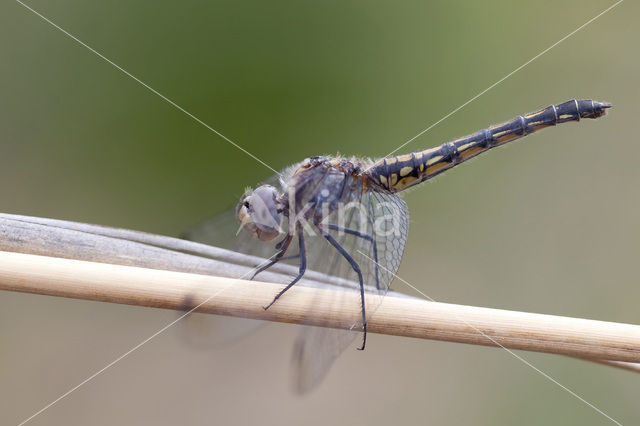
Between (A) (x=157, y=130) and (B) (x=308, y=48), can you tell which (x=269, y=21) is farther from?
(A) (x=157, y=130)

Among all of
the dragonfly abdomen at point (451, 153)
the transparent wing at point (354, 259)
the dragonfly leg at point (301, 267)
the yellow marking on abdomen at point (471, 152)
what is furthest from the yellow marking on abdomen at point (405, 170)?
the dragonfly leg at point (301, 267)

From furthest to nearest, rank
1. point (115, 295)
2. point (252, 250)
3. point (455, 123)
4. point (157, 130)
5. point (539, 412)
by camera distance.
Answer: point (455, 123), point (157, 130), point (539, 412), point (252, 250), point (115, 295)

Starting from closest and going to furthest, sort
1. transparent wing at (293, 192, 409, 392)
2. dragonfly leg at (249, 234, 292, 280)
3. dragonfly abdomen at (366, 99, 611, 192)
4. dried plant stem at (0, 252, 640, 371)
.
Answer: dried plant stem at (0, 252, 640, 371)
transparent wing at (293, 192, 409, 392)
dragonfly leg at (249, 234, 292, 280)
dragonfly abdomen at (366, 99, 611, 192)

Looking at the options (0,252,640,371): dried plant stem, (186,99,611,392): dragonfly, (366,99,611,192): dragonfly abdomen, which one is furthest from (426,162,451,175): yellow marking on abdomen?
(0,252,640,371): dried plant stem

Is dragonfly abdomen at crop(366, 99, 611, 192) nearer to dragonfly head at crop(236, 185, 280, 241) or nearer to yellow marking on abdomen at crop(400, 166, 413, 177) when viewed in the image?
yellow marking on abdomen at crop(400, 166, 413, 177)

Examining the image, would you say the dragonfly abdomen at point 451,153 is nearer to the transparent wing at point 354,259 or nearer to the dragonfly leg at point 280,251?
the transparent wing at point 354,259

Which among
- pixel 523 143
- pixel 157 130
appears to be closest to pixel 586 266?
pixel 523 143
